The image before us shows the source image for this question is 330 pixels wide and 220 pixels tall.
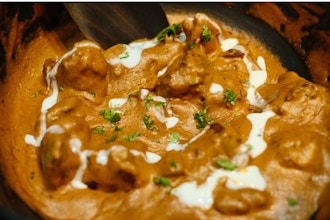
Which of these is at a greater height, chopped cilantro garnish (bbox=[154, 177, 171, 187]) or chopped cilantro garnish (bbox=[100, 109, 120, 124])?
chopped cilantro garnish (bbox=[100, 109, 120, 124])

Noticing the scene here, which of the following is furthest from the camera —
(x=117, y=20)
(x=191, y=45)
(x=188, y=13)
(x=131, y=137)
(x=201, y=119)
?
(x=188, y=13)

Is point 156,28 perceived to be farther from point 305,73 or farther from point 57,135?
point 57,135

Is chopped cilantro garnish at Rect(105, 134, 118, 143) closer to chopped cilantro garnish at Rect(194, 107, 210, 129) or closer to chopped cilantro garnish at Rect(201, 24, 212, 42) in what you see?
chopped cilantro garnish at Rect(194, 107, 210, 129)

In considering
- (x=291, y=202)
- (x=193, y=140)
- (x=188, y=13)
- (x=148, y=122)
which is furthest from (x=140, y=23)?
(x=291, y=202)

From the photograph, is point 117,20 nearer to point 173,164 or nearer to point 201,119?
point 201,119

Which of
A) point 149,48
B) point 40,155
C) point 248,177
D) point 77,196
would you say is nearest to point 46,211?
point 77,196

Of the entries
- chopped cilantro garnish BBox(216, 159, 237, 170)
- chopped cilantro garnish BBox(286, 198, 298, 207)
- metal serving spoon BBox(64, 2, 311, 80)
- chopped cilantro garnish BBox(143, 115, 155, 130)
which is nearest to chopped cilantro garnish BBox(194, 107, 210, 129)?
chopped cilantro garnish BBox(143, 115, 155, 130)
